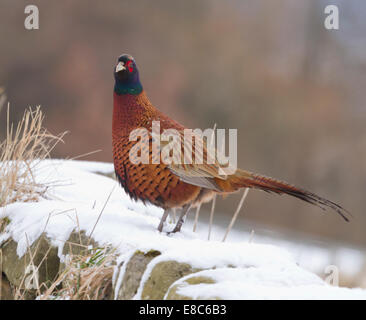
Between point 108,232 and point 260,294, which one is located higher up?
point 260,294

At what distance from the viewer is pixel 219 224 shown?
6188 millimetres

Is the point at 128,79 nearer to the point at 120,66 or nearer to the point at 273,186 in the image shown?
the point at 120,66

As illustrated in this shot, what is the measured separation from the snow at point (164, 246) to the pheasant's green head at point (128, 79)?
0.58 meters

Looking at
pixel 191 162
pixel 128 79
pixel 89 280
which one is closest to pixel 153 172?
pixel 191 162

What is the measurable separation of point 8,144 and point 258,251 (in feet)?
5.83

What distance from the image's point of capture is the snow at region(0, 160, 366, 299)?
4.24 feet

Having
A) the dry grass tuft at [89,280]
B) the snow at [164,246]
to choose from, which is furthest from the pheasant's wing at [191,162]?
the dry grass tuft at [89,280]

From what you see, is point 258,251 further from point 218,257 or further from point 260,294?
point 260,294

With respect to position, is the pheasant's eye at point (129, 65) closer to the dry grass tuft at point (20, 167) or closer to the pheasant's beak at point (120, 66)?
the pheasant's beak at point (120, 66)

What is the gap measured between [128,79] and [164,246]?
94 cm

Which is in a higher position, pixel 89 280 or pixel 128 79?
pixel 128 79

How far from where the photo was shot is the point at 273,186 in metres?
2.08
